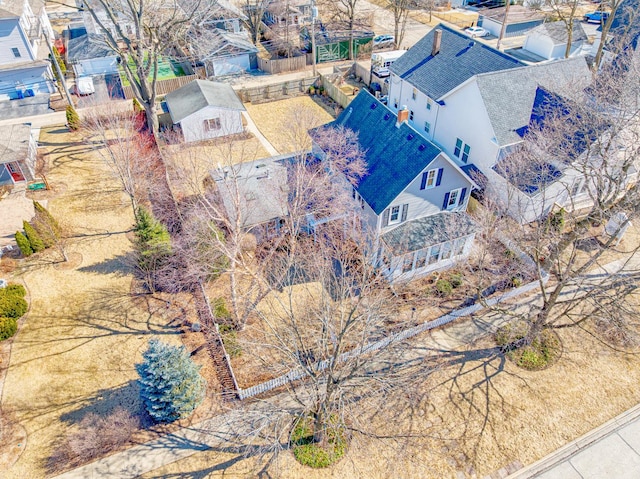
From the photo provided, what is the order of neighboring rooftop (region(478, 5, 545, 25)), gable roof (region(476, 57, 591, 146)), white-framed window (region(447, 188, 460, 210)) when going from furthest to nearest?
neighboring rooftop (region(478, 5, 545, 25))
gable roof (region(476, 57, 591, 146))
white-framed window (region(447, 188, 460, 210))

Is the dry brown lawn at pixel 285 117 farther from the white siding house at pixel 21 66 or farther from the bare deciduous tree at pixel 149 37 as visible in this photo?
the white siding house at pixel 21 66

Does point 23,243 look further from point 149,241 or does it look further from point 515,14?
point 515,14

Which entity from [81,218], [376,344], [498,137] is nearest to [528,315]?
[376,344]

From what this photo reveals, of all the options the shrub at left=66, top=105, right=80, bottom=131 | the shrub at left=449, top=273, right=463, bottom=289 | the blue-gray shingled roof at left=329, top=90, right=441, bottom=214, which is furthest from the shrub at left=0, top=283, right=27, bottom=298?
the shrub at left=449, top=273, right=463, bottom=289

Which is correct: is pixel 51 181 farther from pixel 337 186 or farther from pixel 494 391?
pixel 494 391

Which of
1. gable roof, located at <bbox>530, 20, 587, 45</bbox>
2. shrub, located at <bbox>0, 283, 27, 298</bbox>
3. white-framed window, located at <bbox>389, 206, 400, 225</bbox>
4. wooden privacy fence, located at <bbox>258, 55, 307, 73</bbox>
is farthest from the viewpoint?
gable roof, located at <bbox>530, 20, 587, 45</bbox>

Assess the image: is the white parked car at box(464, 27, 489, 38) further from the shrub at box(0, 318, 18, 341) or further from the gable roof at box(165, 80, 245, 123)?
the shrub at box(0, 318, 18, 341)

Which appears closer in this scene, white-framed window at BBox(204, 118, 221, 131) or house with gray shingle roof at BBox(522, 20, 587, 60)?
white-framed window at BBox(204, 118, 221, 131)

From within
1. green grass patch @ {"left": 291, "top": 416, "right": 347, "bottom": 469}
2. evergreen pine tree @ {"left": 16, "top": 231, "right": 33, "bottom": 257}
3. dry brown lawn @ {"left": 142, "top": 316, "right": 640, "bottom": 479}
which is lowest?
dry brown lawn @ {"left": 142, "top": 316, "right": 640, "bottom": 479}
